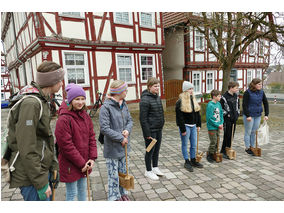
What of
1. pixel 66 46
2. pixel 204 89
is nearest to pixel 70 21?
pixel 66 46

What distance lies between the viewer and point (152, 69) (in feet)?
38.9

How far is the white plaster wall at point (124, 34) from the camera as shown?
33.7 feet

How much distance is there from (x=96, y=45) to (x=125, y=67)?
1.97m

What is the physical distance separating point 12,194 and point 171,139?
424 centimetres

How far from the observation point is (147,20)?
11281mm

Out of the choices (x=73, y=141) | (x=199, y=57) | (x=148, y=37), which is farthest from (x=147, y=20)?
(x=73, y=141)

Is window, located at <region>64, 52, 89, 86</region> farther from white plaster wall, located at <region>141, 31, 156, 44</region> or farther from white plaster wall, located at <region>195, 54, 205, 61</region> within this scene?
white plaster wall, located at <region>195, 54, 205, 61</region>

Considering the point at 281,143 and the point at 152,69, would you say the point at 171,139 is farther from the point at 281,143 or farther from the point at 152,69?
the point at 152,69

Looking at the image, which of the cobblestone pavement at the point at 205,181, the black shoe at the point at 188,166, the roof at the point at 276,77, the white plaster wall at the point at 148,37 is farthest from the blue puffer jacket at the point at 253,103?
the roof at the point at 276,77

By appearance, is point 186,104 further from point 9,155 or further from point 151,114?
point 9,155

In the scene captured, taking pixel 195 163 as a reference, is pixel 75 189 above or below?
above

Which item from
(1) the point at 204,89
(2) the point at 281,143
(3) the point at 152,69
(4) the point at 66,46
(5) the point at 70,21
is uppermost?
(5) the point at 70,21

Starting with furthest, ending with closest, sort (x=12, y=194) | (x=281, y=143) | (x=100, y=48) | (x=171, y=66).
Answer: (x=171, y=66) < (x=100, y=48) < (x=281, y=143) < (x=12, y=194)

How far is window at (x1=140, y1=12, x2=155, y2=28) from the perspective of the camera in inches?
434
